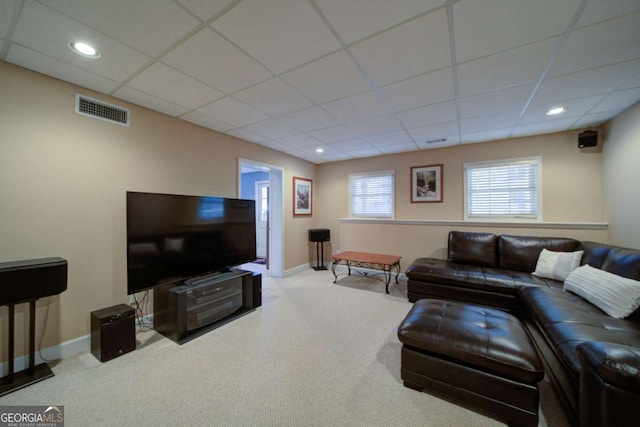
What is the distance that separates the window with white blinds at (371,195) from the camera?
5.05 meters

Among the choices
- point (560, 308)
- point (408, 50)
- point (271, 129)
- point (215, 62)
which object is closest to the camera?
point (408, 50)

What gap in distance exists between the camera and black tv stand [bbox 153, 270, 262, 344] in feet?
8.22

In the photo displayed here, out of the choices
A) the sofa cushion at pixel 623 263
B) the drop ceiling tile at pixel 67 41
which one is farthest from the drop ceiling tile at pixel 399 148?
the drop ceiling tile at pixel 67 41

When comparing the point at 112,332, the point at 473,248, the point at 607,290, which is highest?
the point at 473,248

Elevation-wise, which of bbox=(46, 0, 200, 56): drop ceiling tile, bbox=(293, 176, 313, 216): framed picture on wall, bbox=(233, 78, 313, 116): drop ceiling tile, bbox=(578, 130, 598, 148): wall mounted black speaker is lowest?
bbox=(293, 176, 313, 216): framed picture on wall

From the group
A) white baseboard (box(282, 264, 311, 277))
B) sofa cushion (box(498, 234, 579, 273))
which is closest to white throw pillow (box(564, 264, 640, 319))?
sofa cushion (box(498, 234, 579, 273))

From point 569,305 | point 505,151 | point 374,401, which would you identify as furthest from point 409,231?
point 374,401

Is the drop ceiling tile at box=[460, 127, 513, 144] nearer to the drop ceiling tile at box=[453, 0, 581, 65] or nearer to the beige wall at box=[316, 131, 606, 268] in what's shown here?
the beige wall at box=[316, 131, 606, 268]

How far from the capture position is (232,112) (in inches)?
114

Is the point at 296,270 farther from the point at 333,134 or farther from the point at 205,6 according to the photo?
the point at 205,6

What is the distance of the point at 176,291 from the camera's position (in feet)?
8.21

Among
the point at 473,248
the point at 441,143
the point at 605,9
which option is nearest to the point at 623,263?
the point at 473,248

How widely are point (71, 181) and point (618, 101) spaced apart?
5729mm

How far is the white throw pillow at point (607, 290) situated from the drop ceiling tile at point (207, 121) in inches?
174
